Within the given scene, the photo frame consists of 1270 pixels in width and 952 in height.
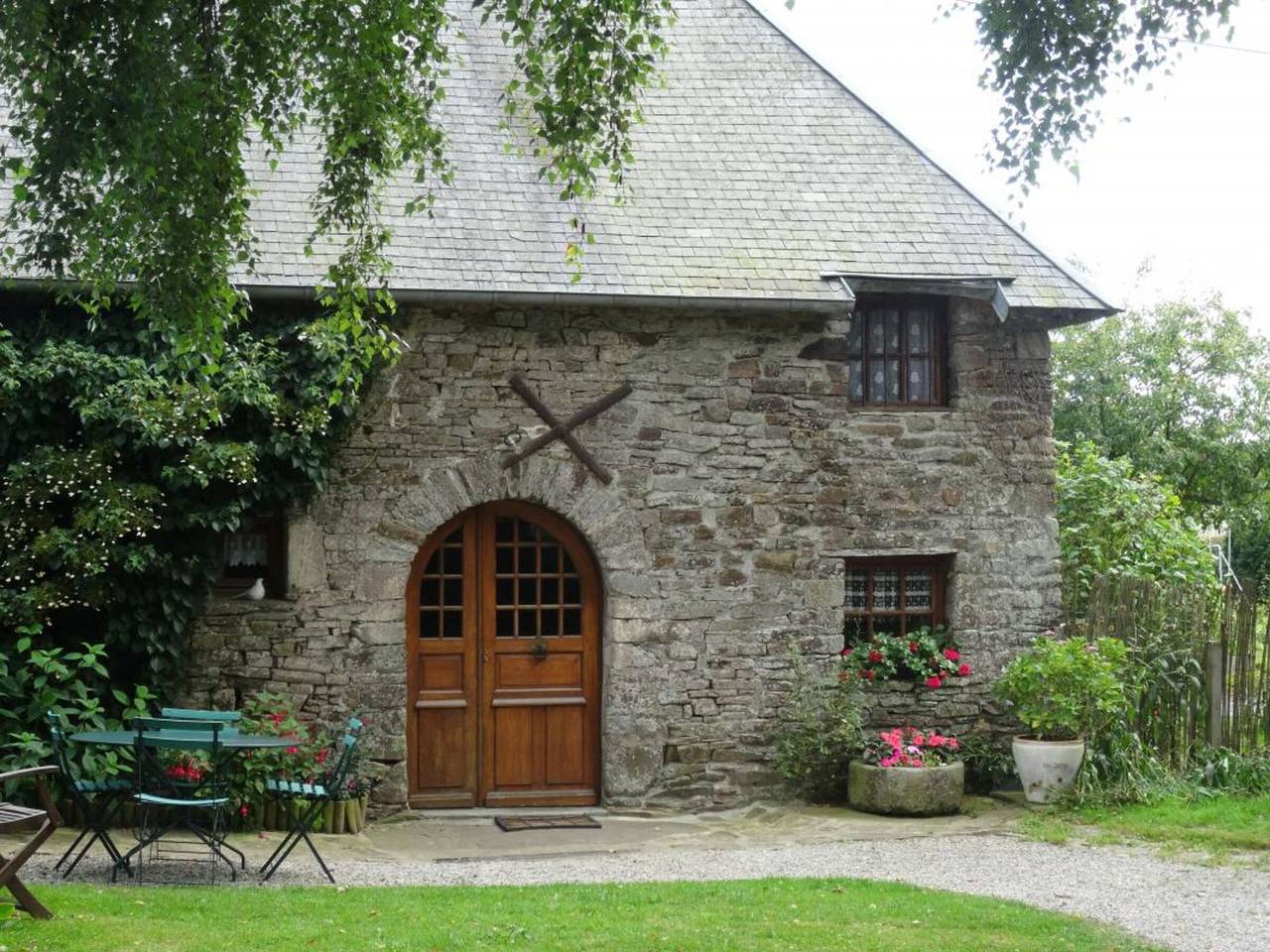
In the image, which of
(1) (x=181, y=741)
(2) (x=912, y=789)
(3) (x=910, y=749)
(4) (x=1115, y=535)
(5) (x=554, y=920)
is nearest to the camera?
(5) (x=554, y=920)

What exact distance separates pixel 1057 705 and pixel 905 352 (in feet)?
9.43

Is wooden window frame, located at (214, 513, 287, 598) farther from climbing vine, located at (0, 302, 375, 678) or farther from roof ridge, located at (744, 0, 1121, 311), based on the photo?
roof ridge, located at (744, 0, 1121, 311)

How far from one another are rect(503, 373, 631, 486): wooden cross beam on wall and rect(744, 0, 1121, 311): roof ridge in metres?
3.53

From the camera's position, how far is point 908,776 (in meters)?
10.3

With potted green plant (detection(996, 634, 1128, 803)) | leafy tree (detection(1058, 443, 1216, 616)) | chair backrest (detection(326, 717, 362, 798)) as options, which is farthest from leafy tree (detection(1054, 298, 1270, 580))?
chair backrest (detection(326, 717, 362, 798))

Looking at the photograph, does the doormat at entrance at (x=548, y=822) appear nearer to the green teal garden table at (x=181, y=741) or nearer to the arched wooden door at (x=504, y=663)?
the arched wooden door at (x=504, y=663)

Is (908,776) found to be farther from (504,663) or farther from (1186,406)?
(1186,406)

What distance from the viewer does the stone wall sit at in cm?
1012

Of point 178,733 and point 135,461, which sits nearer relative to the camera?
point 178,733

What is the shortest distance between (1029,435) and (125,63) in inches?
296

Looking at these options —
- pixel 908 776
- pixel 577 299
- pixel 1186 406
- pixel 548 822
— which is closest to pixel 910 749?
pixel 908 776

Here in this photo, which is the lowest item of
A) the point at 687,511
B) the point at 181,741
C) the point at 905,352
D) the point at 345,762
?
the point at 345,762

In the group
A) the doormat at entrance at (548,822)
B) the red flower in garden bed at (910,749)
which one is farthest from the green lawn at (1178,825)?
the doormat at entrance at (548,822)

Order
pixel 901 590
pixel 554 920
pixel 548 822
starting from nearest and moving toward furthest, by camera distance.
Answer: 1. pixel 554 920
2. pixel 548 822
3. pixel 901 590
